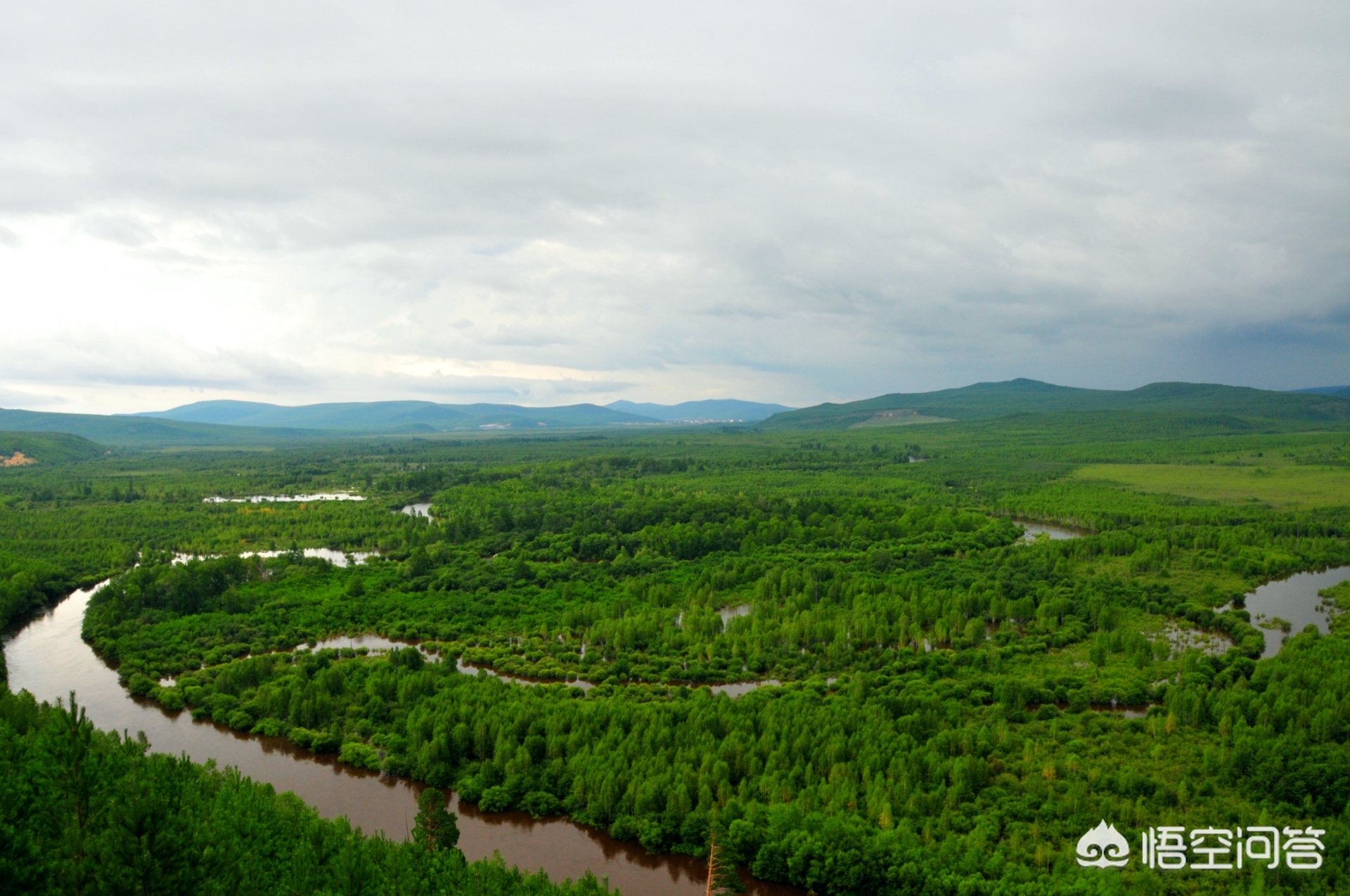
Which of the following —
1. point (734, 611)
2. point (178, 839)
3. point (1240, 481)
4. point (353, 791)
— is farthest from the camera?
point (1240, 481)

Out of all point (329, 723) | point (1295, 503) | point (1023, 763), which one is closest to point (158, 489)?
point (329, 723)

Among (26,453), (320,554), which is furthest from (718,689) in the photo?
(26,453)

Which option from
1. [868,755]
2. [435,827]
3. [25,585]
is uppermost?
[25,585]

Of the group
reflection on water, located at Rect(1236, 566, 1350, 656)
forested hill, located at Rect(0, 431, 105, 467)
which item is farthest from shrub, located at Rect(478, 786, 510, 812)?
forested hill, located at Rect(0, 431, 105, 467)

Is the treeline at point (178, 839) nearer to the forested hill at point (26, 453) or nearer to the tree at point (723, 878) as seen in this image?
the tree at point (723, 878)

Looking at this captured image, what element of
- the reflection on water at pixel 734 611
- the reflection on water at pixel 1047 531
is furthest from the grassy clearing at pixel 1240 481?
the reflection on water at pixel 734 611
